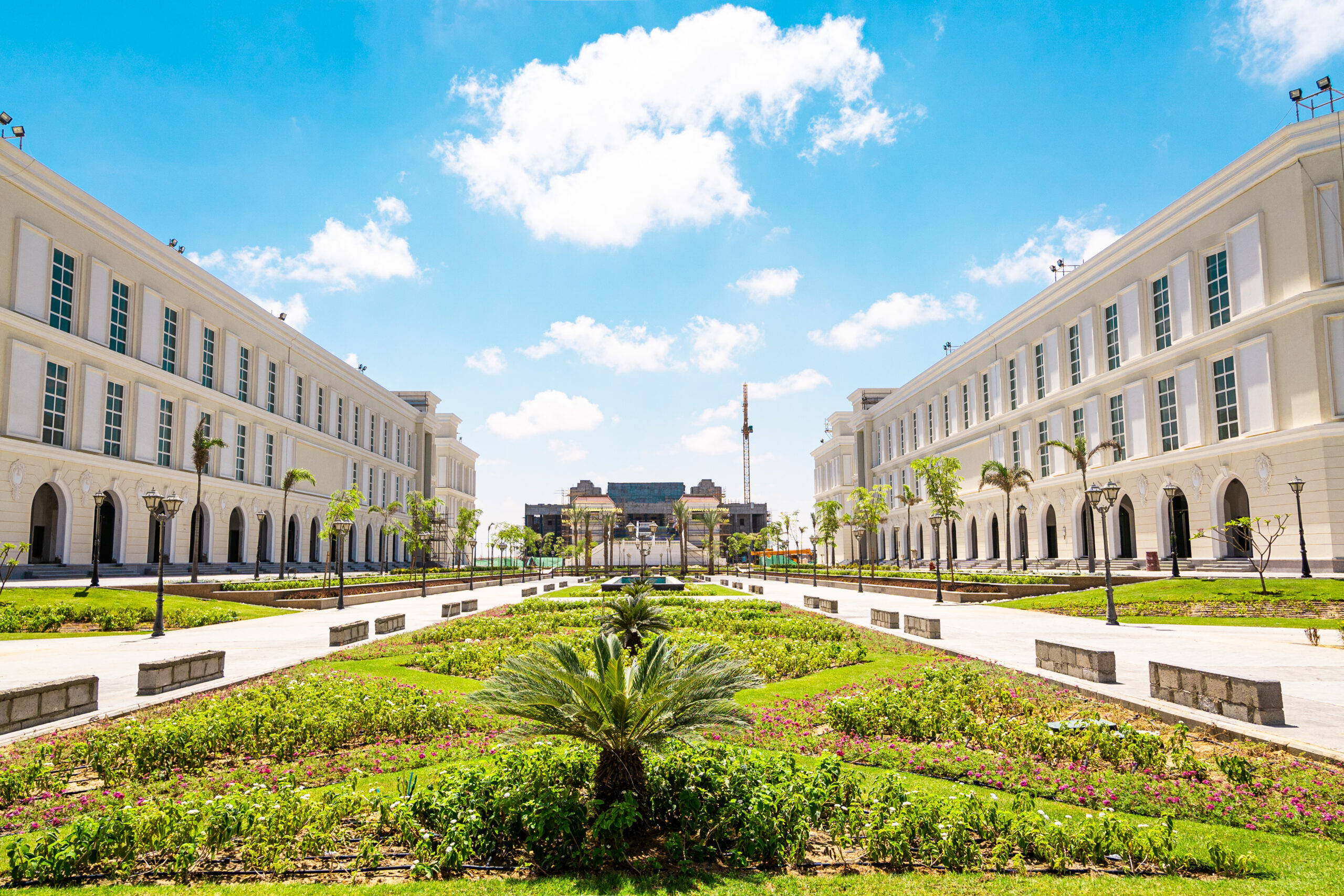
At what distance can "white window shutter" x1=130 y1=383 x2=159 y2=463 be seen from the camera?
37.1 m

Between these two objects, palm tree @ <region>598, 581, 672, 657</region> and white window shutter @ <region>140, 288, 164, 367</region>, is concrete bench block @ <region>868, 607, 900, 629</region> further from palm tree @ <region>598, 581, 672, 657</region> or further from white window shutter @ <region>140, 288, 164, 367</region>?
white window shutter @ <region>140, 288, 164, 367</region>

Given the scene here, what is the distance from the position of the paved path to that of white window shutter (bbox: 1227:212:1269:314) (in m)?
35.3

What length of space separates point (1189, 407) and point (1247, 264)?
22.4 ft

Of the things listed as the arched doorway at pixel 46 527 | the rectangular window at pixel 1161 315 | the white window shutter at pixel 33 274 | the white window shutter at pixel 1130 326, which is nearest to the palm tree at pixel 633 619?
the arched doorway at pixel 46 527

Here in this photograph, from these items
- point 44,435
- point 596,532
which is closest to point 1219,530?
point 44,435

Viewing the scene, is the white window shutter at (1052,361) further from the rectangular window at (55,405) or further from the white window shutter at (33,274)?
the white window shutter at (33,274)

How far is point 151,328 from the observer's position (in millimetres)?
39281

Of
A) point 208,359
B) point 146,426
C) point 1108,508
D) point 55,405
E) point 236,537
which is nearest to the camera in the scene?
point 1108,508

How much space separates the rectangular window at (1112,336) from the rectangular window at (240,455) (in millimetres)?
52742

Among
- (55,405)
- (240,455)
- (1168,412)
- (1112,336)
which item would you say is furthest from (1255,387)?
(240,455)

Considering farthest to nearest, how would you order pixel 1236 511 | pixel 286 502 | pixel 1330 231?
pixel 286 502, pixel 1236 511, pixel 1330 231

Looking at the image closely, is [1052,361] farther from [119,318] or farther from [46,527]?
[46,527]

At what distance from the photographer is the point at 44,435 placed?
104 ft

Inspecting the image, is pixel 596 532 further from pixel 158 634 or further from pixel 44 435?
pixel 158 634
